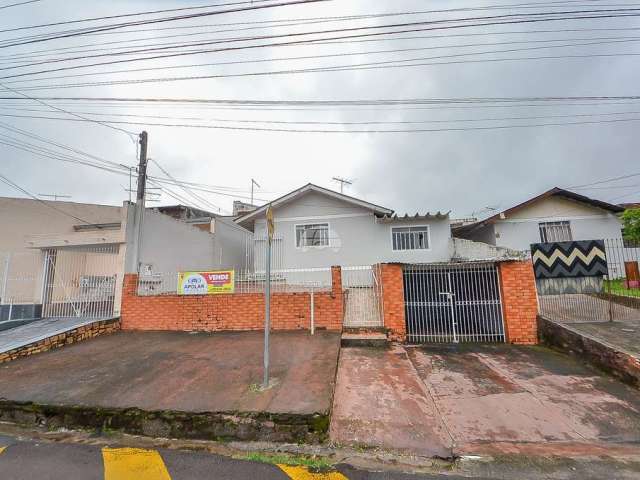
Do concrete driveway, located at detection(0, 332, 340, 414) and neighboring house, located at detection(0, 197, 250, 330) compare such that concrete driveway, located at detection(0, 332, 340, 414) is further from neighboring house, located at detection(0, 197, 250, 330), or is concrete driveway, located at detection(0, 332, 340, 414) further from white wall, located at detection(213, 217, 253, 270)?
white wall, located at detection(213, 217, 253, 270)

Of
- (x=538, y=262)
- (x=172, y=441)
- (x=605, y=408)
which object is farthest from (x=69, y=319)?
(x=538, y=262)

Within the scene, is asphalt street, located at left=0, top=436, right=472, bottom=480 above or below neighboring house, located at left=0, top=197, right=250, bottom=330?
below

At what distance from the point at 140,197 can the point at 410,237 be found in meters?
11.0

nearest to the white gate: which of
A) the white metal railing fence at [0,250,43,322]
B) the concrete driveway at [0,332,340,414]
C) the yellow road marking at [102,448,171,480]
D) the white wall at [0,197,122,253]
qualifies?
the concrete driveway at [0,332,340,414]

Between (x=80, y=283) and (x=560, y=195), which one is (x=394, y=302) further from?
(x=560, y=195)

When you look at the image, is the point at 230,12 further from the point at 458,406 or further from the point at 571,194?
the point at 571,194

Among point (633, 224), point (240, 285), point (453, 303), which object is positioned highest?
point (633, 224)

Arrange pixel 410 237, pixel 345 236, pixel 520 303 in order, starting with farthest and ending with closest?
pixel 345 236 < pixel 410 237 < pixel 520 303

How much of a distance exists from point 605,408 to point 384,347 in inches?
152

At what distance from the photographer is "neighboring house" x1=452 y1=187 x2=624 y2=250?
13.6 m

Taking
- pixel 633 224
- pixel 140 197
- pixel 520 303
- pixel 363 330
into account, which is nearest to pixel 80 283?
pixel 140 197

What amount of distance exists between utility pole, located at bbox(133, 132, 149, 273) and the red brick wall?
1.20 metres

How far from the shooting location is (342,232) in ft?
45.1

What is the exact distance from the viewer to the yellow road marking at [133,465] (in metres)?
2.76
